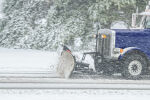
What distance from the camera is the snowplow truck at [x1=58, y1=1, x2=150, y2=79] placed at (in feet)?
35.7

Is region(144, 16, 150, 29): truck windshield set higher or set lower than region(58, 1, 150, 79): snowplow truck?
higher

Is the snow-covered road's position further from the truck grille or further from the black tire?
the truck grille

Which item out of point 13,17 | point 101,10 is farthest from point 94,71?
point 13,17

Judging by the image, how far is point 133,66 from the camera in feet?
36.0

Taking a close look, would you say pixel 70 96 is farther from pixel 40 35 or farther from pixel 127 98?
pixel 40 35

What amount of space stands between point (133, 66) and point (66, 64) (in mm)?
2073

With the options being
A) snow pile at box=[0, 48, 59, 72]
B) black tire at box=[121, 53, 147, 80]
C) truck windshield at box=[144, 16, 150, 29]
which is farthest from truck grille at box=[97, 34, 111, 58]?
snow pile at box=[0, 48, 59, 72]

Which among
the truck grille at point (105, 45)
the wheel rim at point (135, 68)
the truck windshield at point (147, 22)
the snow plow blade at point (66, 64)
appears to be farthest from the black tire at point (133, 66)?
the snow plow blade at point (66, 64)

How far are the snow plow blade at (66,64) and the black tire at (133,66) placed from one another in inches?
61.1

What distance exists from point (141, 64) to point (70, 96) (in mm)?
3265

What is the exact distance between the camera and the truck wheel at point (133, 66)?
1085cm

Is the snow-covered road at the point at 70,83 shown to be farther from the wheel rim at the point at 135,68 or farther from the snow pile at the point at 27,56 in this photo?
the snow pile at the point at 27,56

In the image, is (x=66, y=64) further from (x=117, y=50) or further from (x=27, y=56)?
(x=27, y=56)

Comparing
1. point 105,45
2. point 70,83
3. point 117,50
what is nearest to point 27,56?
point 105,45
